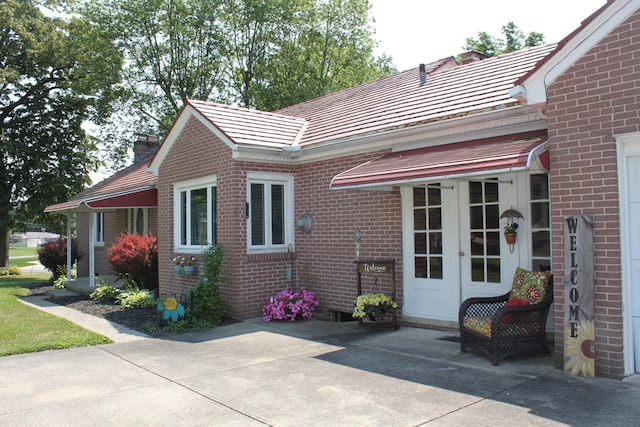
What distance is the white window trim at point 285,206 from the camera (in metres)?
9.70

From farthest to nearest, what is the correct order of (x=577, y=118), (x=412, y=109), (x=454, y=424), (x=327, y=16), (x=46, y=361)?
(x=327, y=16), (x=412, y=109), (x=46, y=361), (x=577, y=118), (x=454, y=424)

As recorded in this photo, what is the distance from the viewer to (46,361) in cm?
680

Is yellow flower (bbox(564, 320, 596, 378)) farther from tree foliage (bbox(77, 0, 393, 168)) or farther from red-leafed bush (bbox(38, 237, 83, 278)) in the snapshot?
tree foliage (bbox(77, 0, 393, 168))

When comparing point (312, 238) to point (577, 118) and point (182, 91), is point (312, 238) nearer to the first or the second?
point (577, 118)

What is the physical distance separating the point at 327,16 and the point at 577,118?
29.7 m

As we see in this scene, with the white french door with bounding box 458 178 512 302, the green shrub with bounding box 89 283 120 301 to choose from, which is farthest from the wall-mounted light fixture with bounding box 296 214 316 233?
the green shrub with bounding box 89 283 120 301

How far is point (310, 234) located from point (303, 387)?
482 cm

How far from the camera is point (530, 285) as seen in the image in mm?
6406

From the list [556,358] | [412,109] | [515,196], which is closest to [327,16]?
[412,109]

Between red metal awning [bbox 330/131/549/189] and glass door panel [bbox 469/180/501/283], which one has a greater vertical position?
red metal awning [bbox 330/131/549/189]

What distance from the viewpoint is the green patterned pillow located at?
628 cm

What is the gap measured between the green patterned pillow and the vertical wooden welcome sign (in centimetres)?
78

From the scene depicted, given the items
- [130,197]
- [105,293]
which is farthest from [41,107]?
[105,293]

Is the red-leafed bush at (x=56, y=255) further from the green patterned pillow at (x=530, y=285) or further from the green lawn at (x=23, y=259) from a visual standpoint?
the green lawn at (x=23, y=259)
